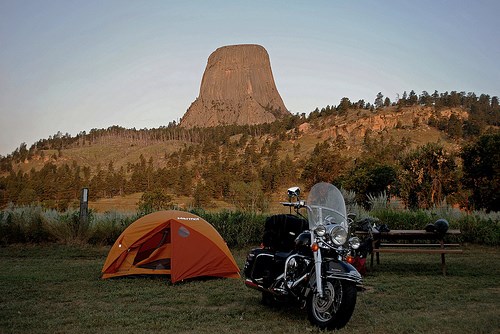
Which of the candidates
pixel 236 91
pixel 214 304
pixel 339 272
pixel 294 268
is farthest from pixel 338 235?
pixel 236 91

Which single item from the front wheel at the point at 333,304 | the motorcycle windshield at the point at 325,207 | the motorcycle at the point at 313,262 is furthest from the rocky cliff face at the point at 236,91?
the front wheel at the point at 333,304

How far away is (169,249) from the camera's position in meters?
8.98

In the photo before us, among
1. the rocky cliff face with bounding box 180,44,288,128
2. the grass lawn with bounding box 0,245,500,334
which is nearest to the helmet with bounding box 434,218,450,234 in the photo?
the grass lawn with bounding box 0,245,500,334

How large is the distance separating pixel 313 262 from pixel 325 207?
2.09ft

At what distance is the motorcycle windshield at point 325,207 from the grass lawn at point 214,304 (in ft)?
3.69

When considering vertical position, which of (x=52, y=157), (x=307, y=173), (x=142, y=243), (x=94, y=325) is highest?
(x=52, y=157)

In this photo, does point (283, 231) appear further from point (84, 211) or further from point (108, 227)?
point (84, 211)

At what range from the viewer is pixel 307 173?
43938 mm

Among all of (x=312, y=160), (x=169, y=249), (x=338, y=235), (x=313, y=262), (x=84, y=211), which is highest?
(x=312, y=160)

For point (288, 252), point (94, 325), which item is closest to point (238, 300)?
point (288, 252)

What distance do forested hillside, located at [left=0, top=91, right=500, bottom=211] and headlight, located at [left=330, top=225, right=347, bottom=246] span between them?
14.1 metres

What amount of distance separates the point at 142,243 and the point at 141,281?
0.74m

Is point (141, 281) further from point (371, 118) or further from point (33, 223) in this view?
point (371, 118)

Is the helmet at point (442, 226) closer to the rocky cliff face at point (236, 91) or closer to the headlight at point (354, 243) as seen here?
the headlight at point (354, 243)
